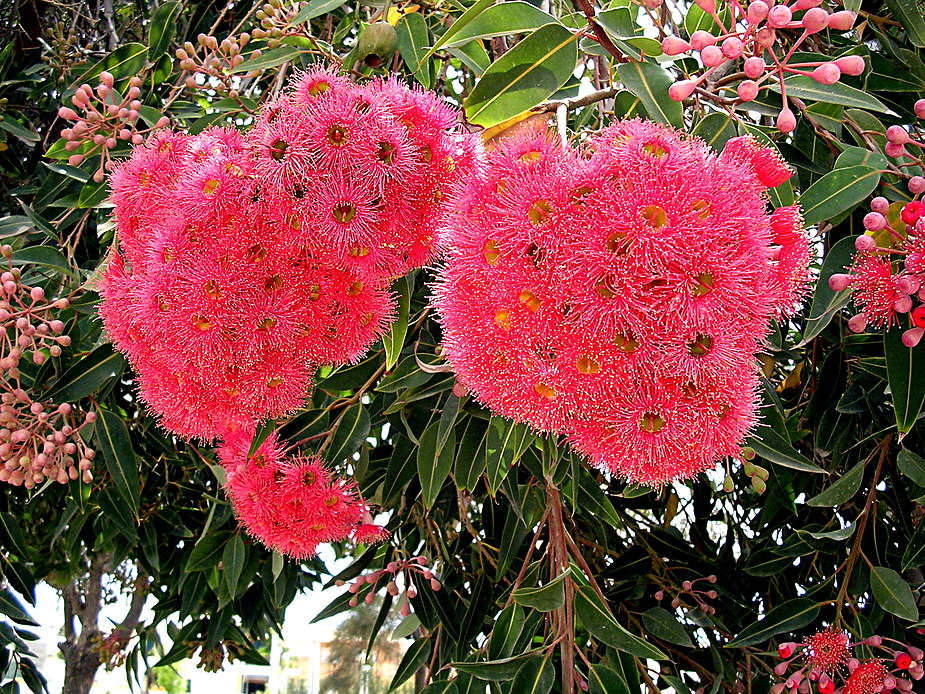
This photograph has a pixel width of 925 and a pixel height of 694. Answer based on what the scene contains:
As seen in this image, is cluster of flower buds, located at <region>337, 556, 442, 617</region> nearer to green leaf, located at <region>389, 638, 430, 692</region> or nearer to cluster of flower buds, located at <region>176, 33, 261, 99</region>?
green leaf, located at <region>389, 638, 430, 692</region>

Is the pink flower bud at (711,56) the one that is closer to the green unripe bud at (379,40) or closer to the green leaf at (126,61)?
the green unripe bud at (379,40)

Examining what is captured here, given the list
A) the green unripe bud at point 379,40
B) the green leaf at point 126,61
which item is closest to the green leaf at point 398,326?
the green unripe bud at point 379,40

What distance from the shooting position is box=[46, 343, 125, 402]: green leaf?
1.59 metres

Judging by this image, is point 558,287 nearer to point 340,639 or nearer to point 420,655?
point 420,655

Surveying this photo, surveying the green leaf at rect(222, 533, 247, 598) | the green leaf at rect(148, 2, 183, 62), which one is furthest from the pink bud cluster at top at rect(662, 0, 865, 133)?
the green leaf at rect(222, 533, 247, 598)

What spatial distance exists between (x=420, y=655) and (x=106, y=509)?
0.79 metres

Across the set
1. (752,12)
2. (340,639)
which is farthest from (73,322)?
(340,639)

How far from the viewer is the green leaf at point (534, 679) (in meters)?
1.46

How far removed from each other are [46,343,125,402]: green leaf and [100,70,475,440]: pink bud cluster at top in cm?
49

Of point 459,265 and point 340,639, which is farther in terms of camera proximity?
point 340,639

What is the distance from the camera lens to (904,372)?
45.2 inches

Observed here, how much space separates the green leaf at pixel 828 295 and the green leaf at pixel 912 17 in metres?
0.34

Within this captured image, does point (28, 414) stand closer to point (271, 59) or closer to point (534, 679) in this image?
point (271, 59)

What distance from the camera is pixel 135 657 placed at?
113 inches
